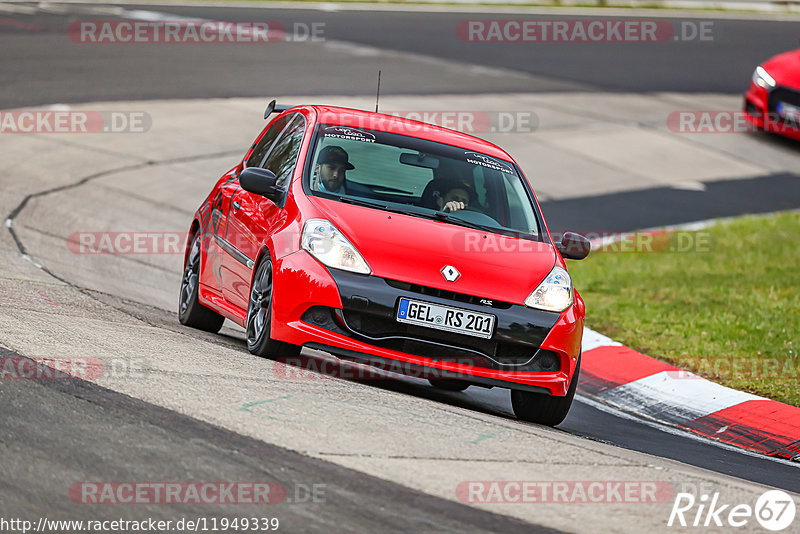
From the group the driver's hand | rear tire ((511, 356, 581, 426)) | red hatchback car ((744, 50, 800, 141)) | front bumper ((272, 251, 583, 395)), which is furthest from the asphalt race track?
the driver's hand

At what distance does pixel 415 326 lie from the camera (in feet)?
22.1

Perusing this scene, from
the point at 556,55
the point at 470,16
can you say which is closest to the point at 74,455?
the point at 556,55

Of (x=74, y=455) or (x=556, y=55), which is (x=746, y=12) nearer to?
(x=556, y=55)

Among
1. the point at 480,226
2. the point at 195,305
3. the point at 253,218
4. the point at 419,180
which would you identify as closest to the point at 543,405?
the point at 480,226

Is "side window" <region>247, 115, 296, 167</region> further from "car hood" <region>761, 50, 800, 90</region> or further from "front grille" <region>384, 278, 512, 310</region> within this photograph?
"car hood" <region>761, 50, 800, 90</region>

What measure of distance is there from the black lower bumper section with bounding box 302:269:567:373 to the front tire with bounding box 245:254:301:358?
0.30 m

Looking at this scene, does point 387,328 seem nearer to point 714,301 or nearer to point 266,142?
point 266,142

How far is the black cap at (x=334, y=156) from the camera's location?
7.74m

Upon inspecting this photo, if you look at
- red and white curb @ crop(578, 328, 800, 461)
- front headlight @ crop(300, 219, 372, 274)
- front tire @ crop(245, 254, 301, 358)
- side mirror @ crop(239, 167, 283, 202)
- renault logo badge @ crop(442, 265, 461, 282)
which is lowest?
red and white curb @ crop(578, 328, 800, 461)

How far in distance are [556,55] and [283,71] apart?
771cm

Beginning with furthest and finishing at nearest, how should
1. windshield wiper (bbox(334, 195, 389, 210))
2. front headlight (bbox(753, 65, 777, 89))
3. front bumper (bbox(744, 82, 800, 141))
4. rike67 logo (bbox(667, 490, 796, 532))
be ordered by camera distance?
front headlight (bbox(753, 65, 777, 89)) < front bumper (bbox(744, 82, 800, 141)) < windshield wiper (bbox(334, 195, 389, 210)) < rike67 logo (bbox(667, 490, 796, 532))

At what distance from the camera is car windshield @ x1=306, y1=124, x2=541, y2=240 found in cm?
760

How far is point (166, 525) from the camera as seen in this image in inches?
172

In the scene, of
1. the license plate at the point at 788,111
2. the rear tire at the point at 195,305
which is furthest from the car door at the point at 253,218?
the license plate at the point at 788,111
